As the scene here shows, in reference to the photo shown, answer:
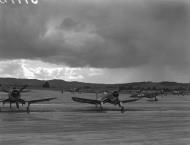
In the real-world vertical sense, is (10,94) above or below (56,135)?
above

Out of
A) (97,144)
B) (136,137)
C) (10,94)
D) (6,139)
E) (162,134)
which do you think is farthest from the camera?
(10,94)

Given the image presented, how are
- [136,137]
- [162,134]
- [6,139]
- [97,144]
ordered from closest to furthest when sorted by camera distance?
1. [97,144]
2. [6,139]
3. [136,137]
4. [162,134]

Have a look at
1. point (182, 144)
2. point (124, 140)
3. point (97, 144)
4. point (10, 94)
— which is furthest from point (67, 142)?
point (10, 94)

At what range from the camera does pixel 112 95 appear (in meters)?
37.2

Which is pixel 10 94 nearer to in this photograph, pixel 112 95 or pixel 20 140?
pixel 112 95

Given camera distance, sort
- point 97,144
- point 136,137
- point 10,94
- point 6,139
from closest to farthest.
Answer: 1. point 97,144
2. point 6,139
3. point 136,137
4. point 10,94

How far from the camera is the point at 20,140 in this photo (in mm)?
14094

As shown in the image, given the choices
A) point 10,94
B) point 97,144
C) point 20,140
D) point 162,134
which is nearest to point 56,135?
point 20,140

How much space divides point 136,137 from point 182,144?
2.49 meters

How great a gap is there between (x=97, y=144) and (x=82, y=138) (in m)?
1.75

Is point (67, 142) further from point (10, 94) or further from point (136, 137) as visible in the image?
point (10, 94)

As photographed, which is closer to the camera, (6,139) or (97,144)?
(97,144)

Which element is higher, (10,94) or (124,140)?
(10,94)

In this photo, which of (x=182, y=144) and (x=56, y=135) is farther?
(x=56, y=135)
